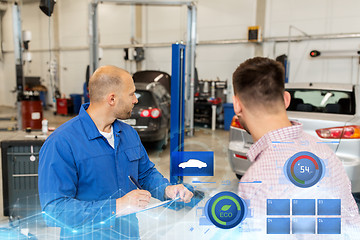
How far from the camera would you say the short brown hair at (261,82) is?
2.26ft

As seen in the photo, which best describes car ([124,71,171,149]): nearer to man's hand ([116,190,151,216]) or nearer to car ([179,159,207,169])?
man's hand ([116,190,151,216])

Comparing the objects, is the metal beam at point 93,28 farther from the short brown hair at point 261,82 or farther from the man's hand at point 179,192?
the short brown hair at point 261,82

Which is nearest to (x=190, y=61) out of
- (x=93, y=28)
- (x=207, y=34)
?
(x=207, y=34)

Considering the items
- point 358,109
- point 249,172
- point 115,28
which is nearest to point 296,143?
point 249,172

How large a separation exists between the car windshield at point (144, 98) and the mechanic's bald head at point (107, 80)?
2.97m

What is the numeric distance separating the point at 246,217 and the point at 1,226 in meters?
0.61

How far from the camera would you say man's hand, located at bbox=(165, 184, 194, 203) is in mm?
922

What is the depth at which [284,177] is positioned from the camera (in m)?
0.61

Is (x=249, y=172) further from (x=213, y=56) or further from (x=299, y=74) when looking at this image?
(x=213, y=56)

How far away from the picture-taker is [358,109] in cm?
277

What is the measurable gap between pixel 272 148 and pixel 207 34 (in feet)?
26.2
